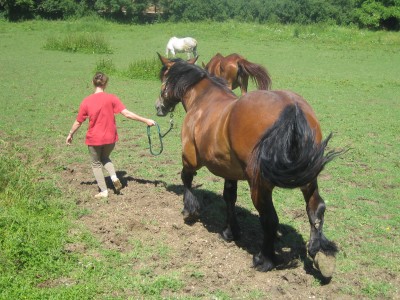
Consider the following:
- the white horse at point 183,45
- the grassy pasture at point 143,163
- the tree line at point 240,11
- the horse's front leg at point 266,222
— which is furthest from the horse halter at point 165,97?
the tree line at point 240,11

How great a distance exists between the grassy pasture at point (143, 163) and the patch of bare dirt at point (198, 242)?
171 millimetres

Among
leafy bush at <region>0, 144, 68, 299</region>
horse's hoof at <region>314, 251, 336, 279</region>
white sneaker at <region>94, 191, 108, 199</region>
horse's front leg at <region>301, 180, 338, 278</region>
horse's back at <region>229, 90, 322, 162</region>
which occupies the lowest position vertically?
white sneaker at <region>94, 191, 108, 199</region>

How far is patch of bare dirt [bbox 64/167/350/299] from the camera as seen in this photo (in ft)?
13.7

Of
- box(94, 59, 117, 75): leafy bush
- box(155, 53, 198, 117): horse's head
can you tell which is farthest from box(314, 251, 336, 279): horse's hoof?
box(94, 59, 117, 75): leafy bush

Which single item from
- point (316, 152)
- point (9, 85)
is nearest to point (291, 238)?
point (316, 152)

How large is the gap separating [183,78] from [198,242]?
1990 millimetres

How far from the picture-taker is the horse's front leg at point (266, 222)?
4227 millimetres

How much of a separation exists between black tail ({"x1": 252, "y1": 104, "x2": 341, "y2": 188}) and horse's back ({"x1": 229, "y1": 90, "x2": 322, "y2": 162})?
0.19 m

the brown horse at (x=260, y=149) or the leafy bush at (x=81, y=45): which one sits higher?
the brown horse at (x=260, y=149)

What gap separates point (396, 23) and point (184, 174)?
4121cm

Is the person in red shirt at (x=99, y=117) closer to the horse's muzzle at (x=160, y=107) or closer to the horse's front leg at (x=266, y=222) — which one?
the horse's muzzle at (x=160, y=107)

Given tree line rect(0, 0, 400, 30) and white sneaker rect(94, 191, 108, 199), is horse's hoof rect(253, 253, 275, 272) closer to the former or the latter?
white sneaker rect(94, 191, 108, 199)

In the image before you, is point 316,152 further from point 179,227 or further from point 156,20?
point 156,20

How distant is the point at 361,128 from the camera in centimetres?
1030
